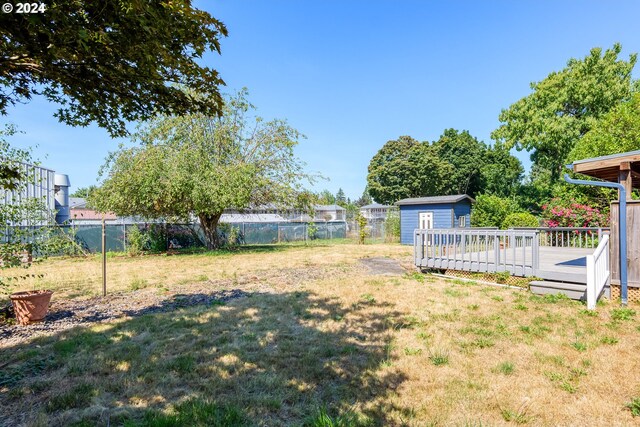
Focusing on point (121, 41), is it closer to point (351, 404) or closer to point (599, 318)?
point (351, 404)

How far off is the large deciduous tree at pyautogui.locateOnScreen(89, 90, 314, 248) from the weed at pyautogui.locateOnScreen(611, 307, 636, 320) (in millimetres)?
12078

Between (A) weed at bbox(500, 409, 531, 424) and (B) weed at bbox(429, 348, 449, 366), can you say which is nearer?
(A) weed at bbox(500, 409, 531, 424)

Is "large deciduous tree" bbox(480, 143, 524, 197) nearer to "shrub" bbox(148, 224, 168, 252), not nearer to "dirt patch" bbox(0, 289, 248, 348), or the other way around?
"shrub" bbox(148, 224, 168, 252)

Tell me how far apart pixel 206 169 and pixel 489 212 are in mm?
15344

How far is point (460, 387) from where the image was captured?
2.83 m

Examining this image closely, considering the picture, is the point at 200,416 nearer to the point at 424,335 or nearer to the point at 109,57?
the point at 424,335

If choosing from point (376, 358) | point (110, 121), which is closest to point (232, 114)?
point (110, 121)

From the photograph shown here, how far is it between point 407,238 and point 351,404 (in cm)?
1806

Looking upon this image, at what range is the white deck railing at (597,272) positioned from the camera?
500 cm

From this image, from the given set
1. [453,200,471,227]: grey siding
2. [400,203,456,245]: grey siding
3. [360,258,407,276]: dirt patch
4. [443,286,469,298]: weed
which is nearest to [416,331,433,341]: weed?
[443,286,469,298]: weed

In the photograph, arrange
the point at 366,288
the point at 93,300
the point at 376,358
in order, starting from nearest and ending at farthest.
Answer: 1. the point at 376,358
2. the point at 93,300
3. the point at 366,288

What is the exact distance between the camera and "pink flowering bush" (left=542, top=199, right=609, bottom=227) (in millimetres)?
13820

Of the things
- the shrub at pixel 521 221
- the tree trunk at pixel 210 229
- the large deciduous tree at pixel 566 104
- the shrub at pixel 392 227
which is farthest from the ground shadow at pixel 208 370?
the large deciduous tree at pixel 566 104

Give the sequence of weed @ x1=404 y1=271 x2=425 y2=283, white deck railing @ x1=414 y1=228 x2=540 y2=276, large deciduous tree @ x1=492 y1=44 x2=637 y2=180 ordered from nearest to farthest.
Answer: white deck railing @ x1=414 y1=228 x2=540 y2=276
weed @ x1=404 y1=271 x2=425 y2=283
large deciduous tree @ x1=492 y1=44 x2=637 y2=180
